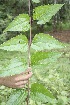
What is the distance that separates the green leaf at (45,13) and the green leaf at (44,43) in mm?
37

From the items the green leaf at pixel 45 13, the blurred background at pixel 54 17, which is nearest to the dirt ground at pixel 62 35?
the blurred background at pixel 54 17

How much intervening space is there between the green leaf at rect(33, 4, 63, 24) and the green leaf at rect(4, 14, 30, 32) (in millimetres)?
22

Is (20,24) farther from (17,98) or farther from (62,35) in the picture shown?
(62,35)

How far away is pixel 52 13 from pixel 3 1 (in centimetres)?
1278

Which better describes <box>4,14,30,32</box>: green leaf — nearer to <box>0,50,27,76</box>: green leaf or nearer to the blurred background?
<box>0,50,27,76</box>: green leaf

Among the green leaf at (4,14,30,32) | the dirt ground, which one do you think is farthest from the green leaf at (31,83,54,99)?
the dirt ground

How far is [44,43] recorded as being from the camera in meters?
0.66

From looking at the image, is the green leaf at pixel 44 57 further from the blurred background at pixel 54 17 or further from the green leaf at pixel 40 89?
the blurred background at pixel 54 17

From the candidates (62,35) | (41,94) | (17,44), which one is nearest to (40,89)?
(41,94)

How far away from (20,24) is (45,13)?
63mm

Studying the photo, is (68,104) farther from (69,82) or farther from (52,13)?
(52,13)

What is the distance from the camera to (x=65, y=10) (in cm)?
1488

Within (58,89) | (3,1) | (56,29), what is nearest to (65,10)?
(56,29)

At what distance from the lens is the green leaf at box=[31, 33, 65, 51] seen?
25.7 inches
